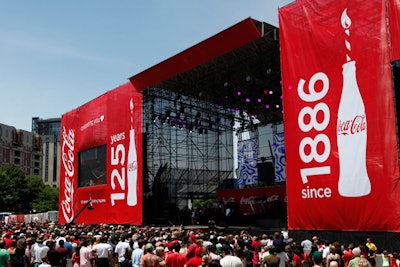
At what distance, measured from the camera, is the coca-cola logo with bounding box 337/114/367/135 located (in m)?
13.0

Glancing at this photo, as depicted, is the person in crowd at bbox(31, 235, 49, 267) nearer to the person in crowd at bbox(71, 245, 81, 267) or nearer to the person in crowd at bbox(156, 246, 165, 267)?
the person in crowd at bbox(71, 245, 81, 267)

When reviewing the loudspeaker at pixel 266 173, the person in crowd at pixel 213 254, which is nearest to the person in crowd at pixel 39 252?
the person in crowd at pixel 213 254

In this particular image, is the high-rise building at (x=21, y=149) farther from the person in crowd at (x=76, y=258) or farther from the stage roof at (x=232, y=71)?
the person in crowd at (x=76, y=258)

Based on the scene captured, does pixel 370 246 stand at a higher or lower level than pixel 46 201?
higher

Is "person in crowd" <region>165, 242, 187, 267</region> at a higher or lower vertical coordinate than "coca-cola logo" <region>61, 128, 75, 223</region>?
lower

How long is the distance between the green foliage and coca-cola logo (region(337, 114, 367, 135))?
63.3 m

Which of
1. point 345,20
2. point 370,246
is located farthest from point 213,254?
point 345,20

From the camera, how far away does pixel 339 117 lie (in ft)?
45.4

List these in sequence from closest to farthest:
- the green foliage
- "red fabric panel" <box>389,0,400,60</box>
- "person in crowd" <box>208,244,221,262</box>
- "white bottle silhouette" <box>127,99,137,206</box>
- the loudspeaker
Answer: "person in crowd" <box>208,244,221,262</box> → "red fabric panel" <box>389,0,400,60</box> → "white bottle silhouette" <box>127,99,137,206</box> → the loudspeaker → the green foliage

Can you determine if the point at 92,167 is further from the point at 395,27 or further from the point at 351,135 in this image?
the point at 395,27

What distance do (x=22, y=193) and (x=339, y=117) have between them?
66.5 meters

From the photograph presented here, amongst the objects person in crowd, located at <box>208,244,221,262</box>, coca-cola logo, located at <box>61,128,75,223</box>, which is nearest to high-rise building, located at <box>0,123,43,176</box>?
coca-cola logo, located at <box>61,128,75,223</box>

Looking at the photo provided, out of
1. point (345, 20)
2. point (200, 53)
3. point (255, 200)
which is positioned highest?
point (200, 53)

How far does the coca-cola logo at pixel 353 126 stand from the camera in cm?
1303
